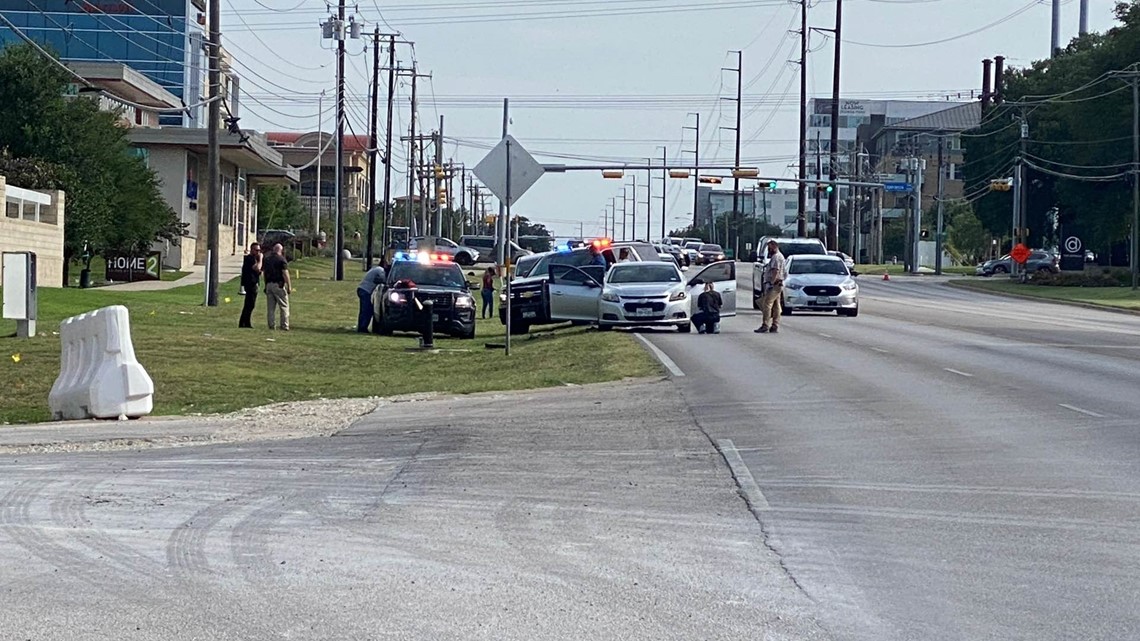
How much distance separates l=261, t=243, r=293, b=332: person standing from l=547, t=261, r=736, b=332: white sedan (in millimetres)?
5302

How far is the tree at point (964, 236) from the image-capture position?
124688 mm

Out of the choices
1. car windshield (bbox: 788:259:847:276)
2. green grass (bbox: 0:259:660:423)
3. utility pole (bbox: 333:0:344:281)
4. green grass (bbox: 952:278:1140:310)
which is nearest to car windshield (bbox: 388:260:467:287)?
green grass (bbox: 0:259:660:423)

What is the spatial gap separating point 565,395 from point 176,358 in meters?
6.21

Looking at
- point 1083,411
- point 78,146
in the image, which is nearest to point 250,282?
point 1083,411

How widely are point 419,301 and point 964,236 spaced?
104214 millimetres

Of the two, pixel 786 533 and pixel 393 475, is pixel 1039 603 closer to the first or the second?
pixel 786 533

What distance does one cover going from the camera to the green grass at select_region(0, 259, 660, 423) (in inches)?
739

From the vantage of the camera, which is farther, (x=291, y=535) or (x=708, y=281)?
(x=708, y=281)

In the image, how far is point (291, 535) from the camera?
366 inches

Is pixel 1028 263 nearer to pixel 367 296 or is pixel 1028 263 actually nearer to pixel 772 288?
pixel 772 288

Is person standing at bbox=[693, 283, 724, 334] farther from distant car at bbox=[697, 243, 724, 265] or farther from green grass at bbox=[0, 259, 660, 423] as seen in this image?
distant car at bbox=[697, 243, 724, 265]

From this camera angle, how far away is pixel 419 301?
100 ft

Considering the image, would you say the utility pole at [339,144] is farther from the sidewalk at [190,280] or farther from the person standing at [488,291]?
the person standing at [488,291]

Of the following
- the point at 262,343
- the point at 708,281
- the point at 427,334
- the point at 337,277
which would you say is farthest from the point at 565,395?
the point at 337,277
